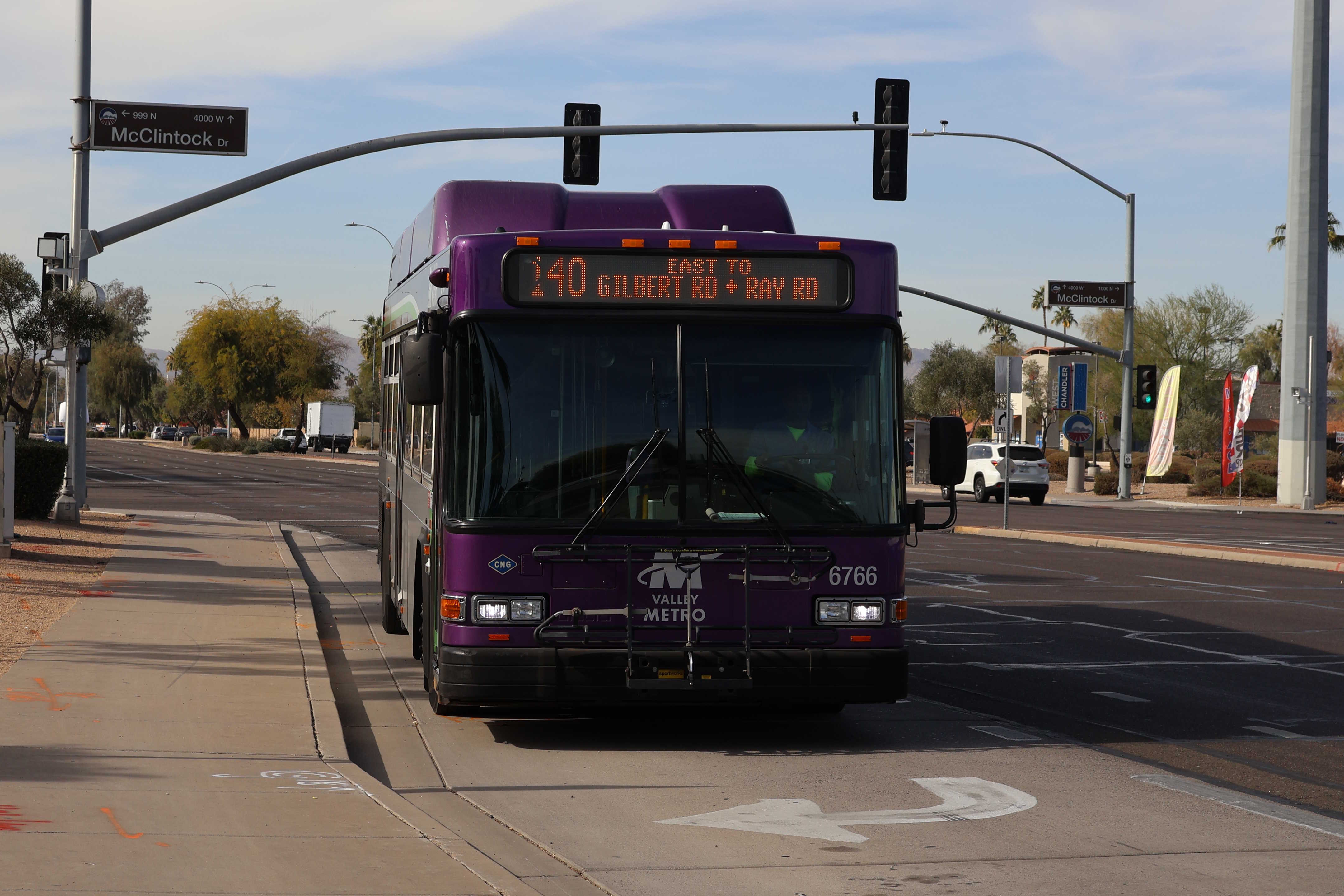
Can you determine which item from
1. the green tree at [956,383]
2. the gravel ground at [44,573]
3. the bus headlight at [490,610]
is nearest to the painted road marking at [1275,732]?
the bus headlight at [490,610]

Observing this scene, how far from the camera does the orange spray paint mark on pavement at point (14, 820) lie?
6016 mm

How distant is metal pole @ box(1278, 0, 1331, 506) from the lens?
148 feet

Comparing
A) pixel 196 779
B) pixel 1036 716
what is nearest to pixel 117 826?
pixel 196 779

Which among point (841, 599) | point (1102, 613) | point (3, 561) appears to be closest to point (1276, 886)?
point (841, 599)

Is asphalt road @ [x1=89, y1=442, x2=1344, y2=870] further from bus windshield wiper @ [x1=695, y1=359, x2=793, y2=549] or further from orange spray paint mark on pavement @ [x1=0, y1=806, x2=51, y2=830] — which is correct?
orange spray paint mark on pavement @ [x1=0, y1=806, x2=51, y2=830]

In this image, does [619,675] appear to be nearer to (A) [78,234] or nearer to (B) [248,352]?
(A) [78,234]

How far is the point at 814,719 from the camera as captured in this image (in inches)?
382

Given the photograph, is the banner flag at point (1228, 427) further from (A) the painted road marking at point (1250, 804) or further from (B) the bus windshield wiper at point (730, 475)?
(B) the bus windshield wiper at point (730, 475)

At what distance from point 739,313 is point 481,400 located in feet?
5.06

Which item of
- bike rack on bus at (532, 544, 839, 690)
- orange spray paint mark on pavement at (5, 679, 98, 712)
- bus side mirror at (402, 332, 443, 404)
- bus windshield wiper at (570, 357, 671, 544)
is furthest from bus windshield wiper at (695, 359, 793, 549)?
orange spray paint mark on pavement at (5, 679, 98, 712)

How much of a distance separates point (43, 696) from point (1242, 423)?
40.0 metres

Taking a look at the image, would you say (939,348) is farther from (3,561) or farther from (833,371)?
(833,371)

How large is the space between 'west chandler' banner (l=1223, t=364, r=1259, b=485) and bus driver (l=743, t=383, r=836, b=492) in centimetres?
3700

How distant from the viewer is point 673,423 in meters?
8.22
